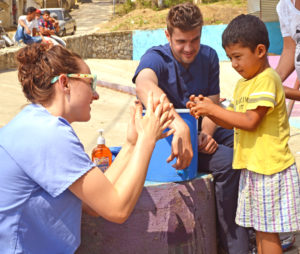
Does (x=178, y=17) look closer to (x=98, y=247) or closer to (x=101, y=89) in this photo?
(x=98, y=247)

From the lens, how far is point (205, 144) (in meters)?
2.62

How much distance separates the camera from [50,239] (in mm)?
1799

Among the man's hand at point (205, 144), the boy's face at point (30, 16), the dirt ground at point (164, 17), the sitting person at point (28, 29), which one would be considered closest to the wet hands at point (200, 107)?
the man's hand at point (205, 144)

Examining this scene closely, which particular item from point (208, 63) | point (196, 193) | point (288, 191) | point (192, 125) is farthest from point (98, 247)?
point (208, 63)

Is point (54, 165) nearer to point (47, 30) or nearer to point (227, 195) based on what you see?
point (227, 195)

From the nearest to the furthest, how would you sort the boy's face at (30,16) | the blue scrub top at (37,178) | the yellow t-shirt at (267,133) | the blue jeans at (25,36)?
the blue scrub top at (37,178) → the yellow t-shirt at (267,133) → the blue jeans at (25,36) → the boy's face at (30,16)

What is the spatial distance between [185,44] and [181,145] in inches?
31.6

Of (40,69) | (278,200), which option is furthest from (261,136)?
(40,69)

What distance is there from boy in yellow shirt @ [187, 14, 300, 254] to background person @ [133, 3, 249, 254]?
0.68 ft

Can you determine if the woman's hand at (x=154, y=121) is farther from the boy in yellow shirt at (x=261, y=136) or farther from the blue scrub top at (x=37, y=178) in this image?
the boy in yellow shirt at (x=261, y=136)

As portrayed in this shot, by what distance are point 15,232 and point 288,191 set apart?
4.79 ft

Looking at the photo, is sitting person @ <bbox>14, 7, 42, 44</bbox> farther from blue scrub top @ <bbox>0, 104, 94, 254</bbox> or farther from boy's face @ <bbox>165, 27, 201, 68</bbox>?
blue scrub top @ <bbox>0, 104, 94, 254</bbox>

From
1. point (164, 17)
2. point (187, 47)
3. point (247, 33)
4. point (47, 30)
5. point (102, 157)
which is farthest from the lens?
point (164, 17)

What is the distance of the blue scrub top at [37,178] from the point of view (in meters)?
1.67
